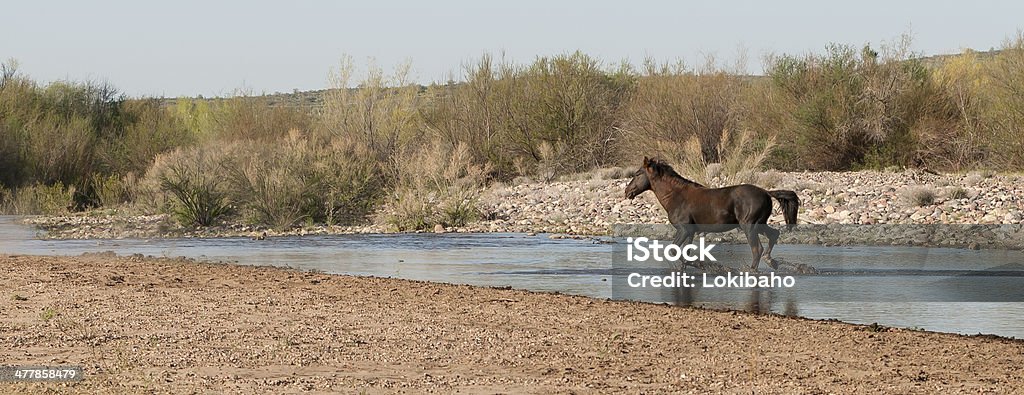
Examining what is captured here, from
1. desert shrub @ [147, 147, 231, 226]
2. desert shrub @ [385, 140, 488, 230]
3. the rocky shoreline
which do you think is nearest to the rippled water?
desert shrub @ [385, 140, 488, 230]

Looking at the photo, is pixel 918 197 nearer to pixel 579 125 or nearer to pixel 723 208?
pixel 723 208

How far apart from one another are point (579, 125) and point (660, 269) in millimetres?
28365

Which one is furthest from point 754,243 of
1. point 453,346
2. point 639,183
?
point 453,346

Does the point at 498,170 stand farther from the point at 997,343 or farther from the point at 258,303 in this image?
the point at 997,343

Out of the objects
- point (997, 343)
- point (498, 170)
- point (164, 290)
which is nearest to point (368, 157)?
point (498, 170)

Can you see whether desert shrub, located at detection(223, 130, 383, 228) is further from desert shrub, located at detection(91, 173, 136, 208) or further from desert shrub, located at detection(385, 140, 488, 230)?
desert shrub, located at detection(91, 173, 136, 208)

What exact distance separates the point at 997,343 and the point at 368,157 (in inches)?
929

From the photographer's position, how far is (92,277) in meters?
17.8

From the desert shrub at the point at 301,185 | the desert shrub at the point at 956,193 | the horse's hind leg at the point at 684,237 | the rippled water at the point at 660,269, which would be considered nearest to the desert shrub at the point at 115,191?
the desert shrub at the point at 301,185

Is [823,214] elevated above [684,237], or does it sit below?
below

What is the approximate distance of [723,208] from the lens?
56.7 feet

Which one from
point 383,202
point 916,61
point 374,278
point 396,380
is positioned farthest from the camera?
point 916,61

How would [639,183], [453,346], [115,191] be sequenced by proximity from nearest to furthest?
[453,346]
[639,183]
[115,191]

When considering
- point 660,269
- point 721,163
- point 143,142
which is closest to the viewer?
point 660,269
